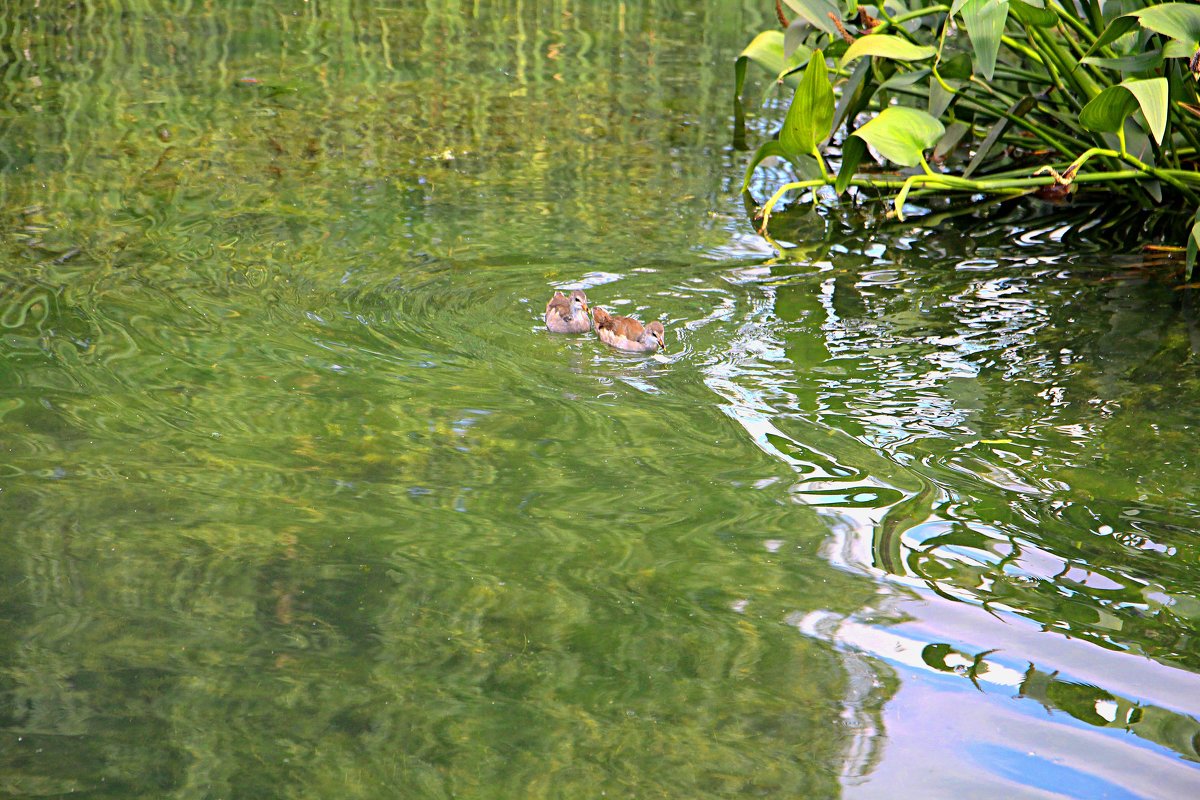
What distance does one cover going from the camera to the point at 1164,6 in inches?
232

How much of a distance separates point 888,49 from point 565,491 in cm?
323

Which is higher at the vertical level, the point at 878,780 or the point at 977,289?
the point at 977,289

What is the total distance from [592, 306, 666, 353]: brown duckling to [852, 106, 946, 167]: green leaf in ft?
5.38

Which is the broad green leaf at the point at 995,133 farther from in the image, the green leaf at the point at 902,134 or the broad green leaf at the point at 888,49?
the broad green leaf at the point at 888,49

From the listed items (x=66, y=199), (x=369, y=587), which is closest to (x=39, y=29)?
(x=66, y=199)

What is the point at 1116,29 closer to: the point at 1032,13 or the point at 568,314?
the point at 1032,13

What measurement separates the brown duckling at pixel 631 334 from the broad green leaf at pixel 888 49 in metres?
1.89

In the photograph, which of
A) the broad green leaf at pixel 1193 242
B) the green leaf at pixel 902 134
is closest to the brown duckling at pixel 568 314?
the green leaf at pixel 902 134

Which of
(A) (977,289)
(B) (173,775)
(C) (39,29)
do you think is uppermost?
(C) (39,29)

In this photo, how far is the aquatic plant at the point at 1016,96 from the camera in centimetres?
609

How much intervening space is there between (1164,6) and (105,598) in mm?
5064

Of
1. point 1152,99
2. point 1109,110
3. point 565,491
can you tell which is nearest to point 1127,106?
point 1109,110

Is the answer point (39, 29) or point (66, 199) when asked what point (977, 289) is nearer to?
point (66, 199)

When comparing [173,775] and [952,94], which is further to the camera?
[952,94]
